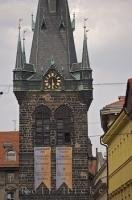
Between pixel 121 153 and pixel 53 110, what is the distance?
39330 millimetres

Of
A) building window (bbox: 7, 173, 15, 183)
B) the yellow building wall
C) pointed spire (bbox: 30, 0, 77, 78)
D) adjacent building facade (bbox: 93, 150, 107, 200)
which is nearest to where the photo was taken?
the yellow building wall

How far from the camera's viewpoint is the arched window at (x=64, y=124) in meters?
90.4

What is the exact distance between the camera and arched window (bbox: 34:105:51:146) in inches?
3558

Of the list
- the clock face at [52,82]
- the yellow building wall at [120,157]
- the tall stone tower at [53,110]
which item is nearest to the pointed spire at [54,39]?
the tall stone tower at [53,110]

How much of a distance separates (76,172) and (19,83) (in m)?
12.8

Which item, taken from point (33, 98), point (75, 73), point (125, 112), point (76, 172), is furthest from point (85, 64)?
point (125, 112)

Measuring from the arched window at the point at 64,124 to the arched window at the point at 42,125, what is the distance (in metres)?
1.13

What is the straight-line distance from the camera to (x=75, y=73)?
94125 millimetres

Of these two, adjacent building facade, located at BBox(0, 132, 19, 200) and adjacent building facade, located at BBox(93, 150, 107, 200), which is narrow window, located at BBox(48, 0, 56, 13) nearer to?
adjacent building facade, located at BBox(0, 132, 19, 200)

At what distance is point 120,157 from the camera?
5322cm

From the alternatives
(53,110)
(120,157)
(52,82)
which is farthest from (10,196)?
(120,157)

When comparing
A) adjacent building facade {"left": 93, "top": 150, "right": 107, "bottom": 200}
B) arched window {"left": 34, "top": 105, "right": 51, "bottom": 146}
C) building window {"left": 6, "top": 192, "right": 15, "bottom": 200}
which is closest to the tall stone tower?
arched window {"left": 34, "top": 105, "right": 51, "bottom": 146}

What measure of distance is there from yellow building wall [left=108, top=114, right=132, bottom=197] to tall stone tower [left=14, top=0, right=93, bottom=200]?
980 inches

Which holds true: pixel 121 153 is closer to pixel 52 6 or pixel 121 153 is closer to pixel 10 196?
pixel 10 196
